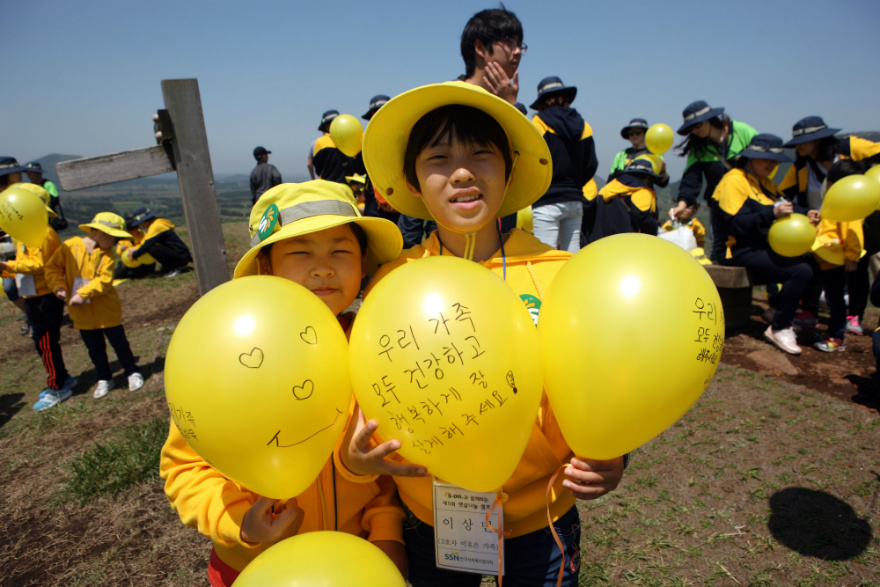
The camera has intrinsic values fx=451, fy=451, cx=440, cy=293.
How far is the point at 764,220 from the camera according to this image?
4.82 m

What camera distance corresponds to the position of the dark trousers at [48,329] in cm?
486

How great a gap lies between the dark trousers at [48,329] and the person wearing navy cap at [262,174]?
4869 millimetres

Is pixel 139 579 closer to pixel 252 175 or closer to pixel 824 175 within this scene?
pixel 824 175

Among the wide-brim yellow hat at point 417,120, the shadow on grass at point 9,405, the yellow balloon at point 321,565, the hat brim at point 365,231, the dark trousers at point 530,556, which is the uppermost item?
the wide-brim yellow hat at point 417,120

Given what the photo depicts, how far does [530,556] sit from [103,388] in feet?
17.7

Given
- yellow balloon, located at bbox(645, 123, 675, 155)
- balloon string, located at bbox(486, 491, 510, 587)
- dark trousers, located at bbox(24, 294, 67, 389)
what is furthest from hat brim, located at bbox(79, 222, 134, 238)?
yellow balloon, located at bbox(645, 123, 675, 155)

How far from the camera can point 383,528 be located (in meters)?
1.38

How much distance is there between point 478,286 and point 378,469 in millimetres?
522

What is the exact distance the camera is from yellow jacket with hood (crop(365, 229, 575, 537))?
1.25 metres

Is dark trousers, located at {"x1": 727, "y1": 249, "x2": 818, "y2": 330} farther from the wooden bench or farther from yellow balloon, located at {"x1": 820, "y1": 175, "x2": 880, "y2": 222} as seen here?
yellow balloon, located at {"x1": 820, "y1": 175, "x2": 880, "y2": 222}

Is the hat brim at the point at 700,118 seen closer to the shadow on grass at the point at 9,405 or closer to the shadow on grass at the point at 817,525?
the shadow on grass at the point at 817,525

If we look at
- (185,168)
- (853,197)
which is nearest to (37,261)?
(185,168)

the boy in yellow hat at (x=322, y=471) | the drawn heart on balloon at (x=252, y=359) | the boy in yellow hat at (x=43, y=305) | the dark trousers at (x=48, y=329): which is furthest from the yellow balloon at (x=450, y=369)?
the dark trousers at (x=48, y=329)

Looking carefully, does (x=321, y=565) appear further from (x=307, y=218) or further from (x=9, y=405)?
(x=9, y=405)
